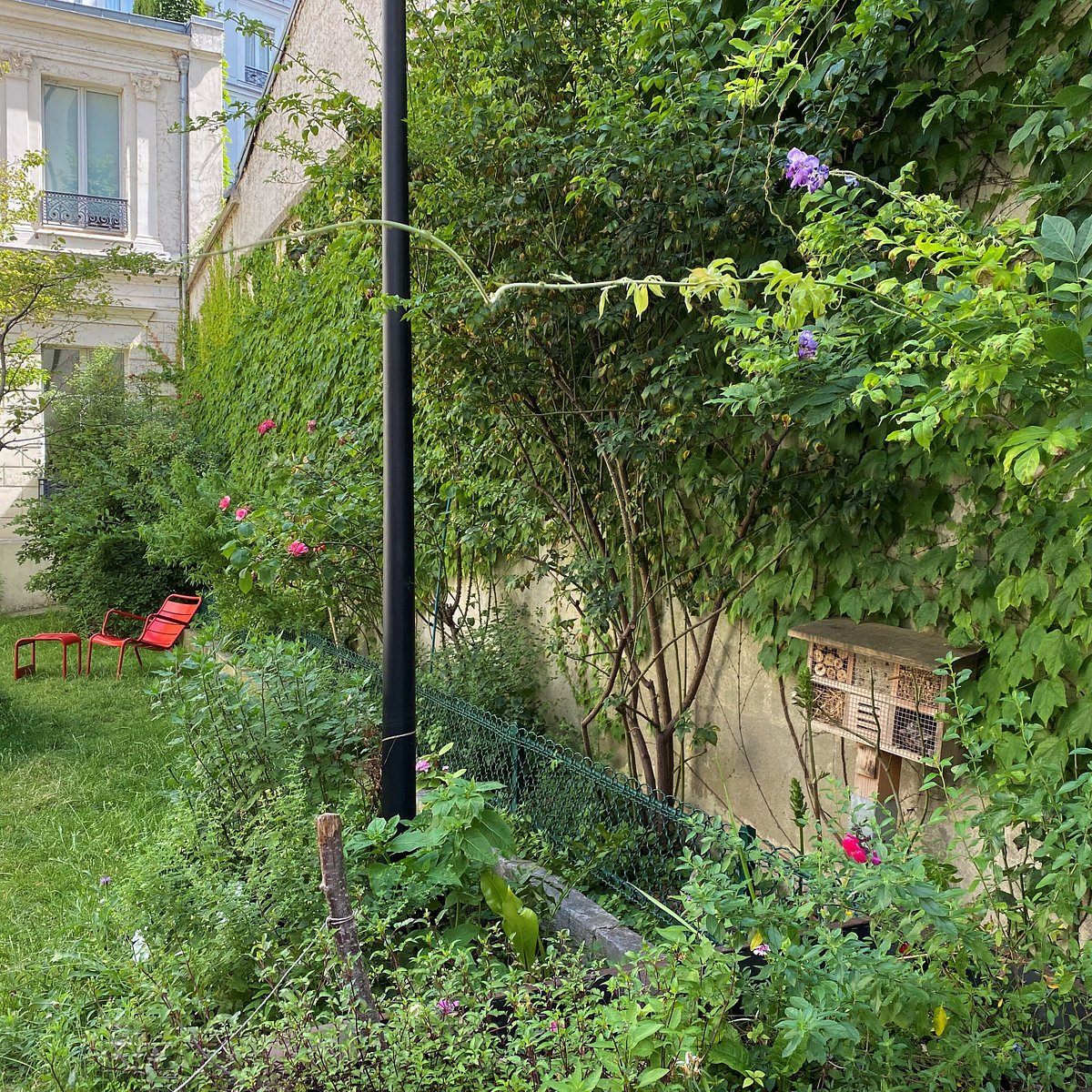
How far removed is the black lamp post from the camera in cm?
240

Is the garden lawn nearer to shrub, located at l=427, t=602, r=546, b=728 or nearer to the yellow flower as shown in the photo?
shrub, located at l=427, t=602, r=546, b=728

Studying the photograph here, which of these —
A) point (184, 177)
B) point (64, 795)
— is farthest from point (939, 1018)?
point (184, 177)

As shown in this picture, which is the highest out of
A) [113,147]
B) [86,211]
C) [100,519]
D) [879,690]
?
[113,147]

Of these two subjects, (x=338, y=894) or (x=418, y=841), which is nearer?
(x=338, y=894)

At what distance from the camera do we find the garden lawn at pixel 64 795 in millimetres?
3189

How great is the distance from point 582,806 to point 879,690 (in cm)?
110

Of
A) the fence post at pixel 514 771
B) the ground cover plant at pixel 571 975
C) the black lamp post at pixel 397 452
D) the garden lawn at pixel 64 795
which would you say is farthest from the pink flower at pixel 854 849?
the garden lawn at pixel 64 795

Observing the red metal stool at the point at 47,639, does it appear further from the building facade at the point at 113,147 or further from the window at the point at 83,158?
the window at the point at 83,158

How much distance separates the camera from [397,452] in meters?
2.42

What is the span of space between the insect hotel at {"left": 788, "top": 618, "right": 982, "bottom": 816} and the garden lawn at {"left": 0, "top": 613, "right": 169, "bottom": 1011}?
2.41 metres

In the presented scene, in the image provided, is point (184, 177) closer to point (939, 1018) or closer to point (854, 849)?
point (854, 849)

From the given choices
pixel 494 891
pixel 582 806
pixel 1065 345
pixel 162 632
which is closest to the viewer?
pixel 1065 345

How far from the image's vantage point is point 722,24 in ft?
9.80

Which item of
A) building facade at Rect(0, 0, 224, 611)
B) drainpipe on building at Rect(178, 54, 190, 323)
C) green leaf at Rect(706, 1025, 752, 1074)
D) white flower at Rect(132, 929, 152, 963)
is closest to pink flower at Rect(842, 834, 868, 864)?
green leaf at Rect(706, 1025, 752, 1074)
